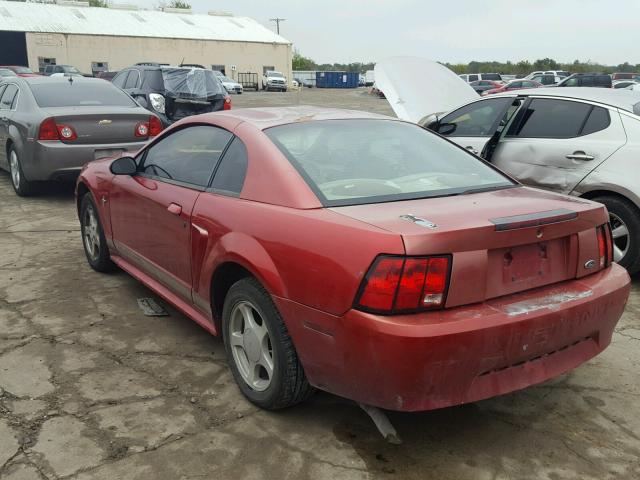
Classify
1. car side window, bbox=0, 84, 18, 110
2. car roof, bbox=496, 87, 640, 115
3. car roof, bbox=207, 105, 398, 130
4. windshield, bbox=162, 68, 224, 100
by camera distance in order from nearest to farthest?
car roof, bbox=207, 105, 398, 130
car roof, bbox=496, 87, 640, 115
car side window, bbox=0, 84, 18, 110
windshield, bbox=162, 68, 224, 100

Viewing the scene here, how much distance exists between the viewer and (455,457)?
2707mm

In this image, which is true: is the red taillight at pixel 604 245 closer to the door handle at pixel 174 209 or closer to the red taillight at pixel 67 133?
the door handle at pixel 174 209

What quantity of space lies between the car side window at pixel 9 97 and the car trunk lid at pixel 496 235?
720 centimetres

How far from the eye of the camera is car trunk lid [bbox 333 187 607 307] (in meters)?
2.43

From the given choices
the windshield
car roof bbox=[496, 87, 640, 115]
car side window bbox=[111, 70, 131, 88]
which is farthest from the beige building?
car roof bbox=[496, 87, 640, 115]

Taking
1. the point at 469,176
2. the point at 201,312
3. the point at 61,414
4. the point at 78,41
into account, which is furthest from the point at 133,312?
the point at 78,41

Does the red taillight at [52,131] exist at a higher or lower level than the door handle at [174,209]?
higher

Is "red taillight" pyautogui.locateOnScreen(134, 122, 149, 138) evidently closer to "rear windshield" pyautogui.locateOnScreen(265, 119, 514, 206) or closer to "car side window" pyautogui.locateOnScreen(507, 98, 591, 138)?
"car side window" pyautogui.locateOnScreen(507, 98, 591, 138)

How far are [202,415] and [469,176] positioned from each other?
6.11 ft

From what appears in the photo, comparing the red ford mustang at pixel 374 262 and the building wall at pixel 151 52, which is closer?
the red ford mustang at pixel 374 262

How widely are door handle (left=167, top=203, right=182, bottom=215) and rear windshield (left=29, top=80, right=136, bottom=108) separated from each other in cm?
499

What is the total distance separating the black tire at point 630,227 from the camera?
481cm

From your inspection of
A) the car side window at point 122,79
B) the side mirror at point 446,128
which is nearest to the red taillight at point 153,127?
the side mirror at point 446,128

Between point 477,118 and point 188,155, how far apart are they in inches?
140
